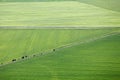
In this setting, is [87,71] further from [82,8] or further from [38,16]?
[82,8]

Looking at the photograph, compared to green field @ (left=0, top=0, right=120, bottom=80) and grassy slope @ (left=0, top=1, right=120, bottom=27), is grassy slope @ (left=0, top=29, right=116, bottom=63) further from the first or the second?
grassy slope @ (left=0, top=1, right=120, bottom=27)

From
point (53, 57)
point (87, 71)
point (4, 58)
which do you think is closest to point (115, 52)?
point (87, 71)

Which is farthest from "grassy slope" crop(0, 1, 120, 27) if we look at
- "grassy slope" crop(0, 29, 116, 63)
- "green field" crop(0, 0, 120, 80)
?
"grassy slope" crop(0, 29, 116, 63)

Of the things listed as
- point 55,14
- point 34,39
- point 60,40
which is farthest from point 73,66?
point 55,14

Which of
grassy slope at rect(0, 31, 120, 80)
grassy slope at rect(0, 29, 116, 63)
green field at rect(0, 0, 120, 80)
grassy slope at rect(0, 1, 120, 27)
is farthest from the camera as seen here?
grassy slope at rect(0, 1, 120, 27)

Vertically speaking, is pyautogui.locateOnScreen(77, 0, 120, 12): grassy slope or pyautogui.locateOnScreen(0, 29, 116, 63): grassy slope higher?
pyautogui.locateOnScreen(77, 0, 120, 12): grassy slope

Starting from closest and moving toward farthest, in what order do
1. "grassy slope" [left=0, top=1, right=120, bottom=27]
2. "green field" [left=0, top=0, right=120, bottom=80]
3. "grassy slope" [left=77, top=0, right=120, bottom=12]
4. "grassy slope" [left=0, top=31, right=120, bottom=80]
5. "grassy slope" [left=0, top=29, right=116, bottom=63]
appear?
"grassy slope" [left=0, top=31, right=120, bottom=80] < "green field" [left=0, top=0, right=120, bottom=80] < "grassy slope" [left=0, top=29, right=116, bottom=63] < "grassy slope" [left=0, top=1, right=120, bottom=27] < "grassy slope" [left=77, top=0, right=120, bottom=12]

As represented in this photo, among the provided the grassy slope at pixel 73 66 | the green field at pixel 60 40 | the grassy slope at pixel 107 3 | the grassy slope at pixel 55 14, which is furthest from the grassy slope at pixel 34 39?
the grassy slope at pixel 107 3

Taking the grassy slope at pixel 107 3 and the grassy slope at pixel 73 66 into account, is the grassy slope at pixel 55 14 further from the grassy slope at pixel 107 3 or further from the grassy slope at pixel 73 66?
the grassy slope at pixel 73 66

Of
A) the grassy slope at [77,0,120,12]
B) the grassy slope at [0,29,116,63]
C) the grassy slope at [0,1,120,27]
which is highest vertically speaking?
the grassy slope at [77,0,120,12]
